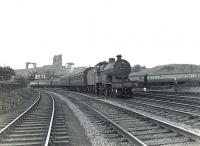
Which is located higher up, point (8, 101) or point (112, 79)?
point (112, 79)

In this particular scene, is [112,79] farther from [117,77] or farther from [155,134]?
[155,134]

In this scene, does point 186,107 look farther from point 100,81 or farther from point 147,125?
point 100,81

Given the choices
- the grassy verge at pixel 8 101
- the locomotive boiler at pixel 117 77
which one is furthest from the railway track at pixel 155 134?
the locomotive boiler at pixel 117 77

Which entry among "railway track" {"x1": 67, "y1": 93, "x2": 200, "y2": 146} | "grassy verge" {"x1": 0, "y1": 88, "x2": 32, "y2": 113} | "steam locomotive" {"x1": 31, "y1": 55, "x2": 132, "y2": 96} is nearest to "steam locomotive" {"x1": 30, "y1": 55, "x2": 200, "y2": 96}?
"steam locomotive" {"x1": 31, "y1": 55, "x2": 132, "y2": 96}

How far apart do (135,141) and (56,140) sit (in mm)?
2138

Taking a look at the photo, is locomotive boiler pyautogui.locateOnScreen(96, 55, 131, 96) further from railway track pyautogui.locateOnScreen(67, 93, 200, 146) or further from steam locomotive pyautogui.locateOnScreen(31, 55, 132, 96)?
railway track pyautogui.locateOnScreen(67, 93, 200, 146)

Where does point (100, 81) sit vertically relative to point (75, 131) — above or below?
above

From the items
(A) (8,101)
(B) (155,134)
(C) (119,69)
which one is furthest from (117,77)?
(B) (155,134)

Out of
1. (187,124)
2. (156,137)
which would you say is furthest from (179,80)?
(156,137)

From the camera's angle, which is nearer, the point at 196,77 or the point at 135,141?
the point at 135,141

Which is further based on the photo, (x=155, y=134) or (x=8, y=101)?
(x=8, y=101)

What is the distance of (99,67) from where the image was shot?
104 ft

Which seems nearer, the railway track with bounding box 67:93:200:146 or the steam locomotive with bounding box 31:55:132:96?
the railway track with bounding box 67:93:200:146

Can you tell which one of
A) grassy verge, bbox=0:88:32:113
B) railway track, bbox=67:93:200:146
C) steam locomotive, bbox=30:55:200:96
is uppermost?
steam locomotive, bbox=30:55:200:96
